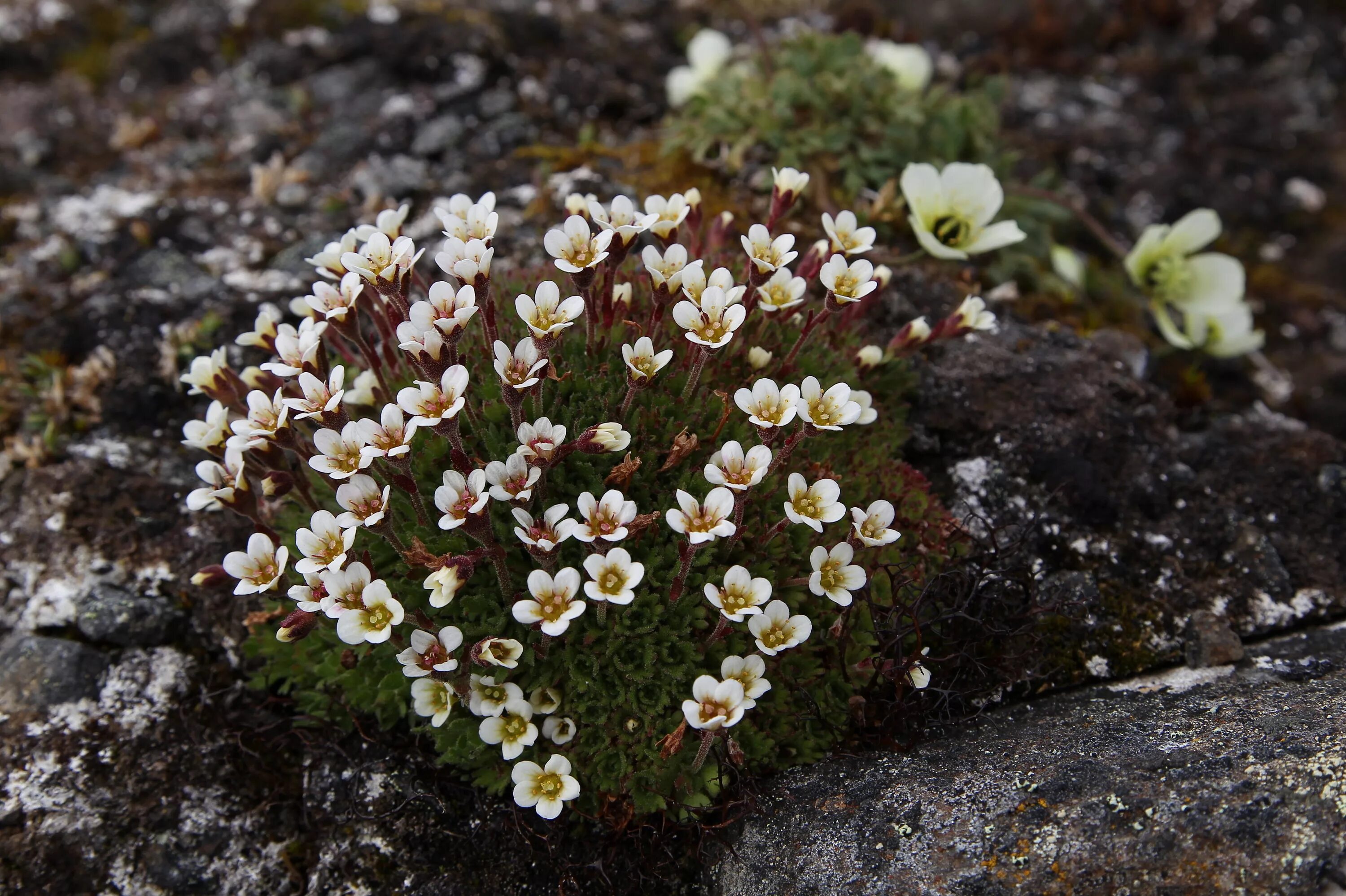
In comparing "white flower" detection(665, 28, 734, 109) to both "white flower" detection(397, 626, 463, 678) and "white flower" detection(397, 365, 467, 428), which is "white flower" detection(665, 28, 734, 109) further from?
"white flower" detection(397, 626, 463, 678)

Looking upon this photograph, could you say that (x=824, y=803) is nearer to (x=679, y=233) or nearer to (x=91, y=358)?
(x=679, y=233)

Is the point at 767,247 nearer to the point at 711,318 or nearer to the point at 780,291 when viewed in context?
the point at 780,291

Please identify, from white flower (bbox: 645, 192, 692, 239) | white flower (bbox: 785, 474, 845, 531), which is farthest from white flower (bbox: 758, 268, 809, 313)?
white flower (bbox: 785, 474, 845, 531)

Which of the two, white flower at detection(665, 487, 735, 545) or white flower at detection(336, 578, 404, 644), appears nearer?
white flower at detection(336, 578, 404, 644)

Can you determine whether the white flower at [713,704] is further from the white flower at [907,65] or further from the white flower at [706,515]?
the white flower at [907,65]

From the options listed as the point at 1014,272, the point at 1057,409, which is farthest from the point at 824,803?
the point at 1014,272
